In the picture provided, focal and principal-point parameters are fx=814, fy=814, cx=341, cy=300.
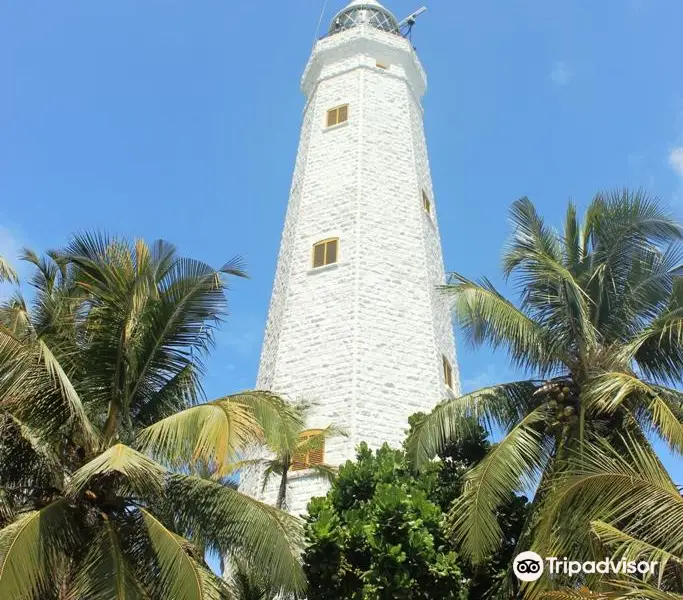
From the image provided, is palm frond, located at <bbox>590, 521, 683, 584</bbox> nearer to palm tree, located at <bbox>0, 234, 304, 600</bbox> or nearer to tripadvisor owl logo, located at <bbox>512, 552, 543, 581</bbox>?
tripadvisor owl logo, located at <bbox>512, 552, 543, 581</bbox>

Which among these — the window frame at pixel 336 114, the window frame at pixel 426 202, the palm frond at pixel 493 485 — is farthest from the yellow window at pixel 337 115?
the palm frond at pixel 493 485

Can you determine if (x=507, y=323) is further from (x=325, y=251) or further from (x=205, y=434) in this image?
(x=325, y=251)

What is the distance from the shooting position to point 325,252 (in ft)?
63.1

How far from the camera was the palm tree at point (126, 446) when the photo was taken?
9.18 metres

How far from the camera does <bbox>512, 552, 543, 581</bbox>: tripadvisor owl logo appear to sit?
10062mm

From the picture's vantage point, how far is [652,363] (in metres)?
12.1

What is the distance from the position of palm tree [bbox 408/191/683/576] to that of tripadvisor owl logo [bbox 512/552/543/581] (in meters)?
0.20

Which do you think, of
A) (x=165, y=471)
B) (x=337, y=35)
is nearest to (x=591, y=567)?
(x=165, y=471)

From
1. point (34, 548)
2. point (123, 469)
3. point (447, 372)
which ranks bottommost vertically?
point (34, 548)

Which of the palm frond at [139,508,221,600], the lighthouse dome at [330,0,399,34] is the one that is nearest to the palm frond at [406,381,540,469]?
the palm frond at [139,508,221,600]

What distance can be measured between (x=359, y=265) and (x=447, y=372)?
10.3 ft

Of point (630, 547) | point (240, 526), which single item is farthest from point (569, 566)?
point (240, 526)

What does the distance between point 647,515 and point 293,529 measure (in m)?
4.29

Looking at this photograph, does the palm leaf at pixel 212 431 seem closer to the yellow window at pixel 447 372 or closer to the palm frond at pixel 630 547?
the palm frond at pixel 630 547
